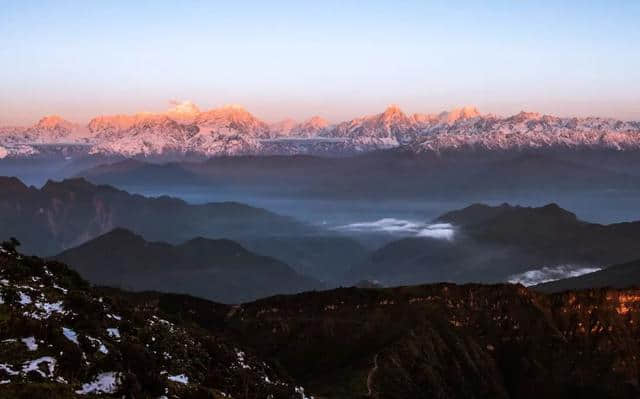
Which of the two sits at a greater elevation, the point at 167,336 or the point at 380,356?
the point at 167,336

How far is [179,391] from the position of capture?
5522cm

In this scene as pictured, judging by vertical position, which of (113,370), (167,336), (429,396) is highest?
(113,370)

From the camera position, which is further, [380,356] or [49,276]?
[380,356]

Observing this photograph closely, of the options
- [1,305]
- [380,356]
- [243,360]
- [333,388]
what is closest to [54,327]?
[1,305]

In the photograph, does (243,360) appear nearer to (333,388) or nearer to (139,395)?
(139,395)

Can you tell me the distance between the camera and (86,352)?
5300 cm

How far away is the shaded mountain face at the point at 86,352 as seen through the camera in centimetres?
4791

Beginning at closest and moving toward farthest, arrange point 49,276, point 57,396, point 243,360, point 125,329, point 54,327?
point 57,396, point 54,327, point 125,329, point 49,276, point 243,360

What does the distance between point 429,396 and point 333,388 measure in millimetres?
36148

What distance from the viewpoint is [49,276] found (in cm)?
7688

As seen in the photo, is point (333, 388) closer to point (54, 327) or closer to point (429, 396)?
point (429, 396)

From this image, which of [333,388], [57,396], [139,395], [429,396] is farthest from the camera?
[429,396]

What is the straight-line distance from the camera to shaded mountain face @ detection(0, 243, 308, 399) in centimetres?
4791

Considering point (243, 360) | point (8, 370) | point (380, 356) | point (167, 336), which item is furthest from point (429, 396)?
point (8, 370)
